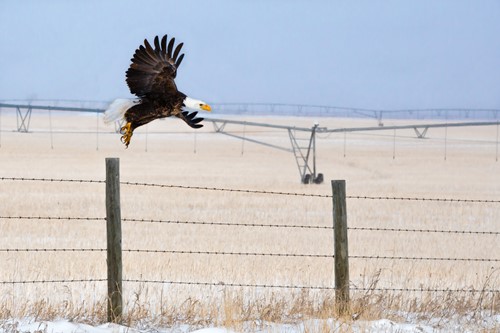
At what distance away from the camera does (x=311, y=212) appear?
23.6m

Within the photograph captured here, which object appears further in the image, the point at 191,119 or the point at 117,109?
the point at 191,119

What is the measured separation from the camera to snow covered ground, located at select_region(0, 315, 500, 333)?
26.2ft

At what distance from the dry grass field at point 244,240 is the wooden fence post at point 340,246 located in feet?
0.39

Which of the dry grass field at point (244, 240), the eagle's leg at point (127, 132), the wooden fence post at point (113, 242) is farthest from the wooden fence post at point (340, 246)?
the eagle's leg at point (127, 132)

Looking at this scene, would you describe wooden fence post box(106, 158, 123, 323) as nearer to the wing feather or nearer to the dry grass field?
the dry grass field

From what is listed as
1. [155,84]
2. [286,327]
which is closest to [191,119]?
[155,84]

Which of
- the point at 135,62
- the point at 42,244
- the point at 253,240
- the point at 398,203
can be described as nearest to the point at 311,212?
the point at 398,203

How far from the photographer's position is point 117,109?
742 cm

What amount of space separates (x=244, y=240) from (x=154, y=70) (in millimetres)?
9995

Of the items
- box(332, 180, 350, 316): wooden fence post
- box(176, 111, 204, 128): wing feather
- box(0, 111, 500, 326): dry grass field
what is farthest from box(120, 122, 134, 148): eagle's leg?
box(332, 180, 350, 316): wooden fence post

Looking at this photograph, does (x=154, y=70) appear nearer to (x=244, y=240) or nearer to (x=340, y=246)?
(x=340, y=246)

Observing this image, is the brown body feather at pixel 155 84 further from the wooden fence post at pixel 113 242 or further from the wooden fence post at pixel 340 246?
the wooden fence post at pixel 340 246

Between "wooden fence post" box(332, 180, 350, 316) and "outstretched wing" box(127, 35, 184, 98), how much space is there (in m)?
2.13

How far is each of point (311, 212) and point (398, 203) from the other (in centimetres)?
382
